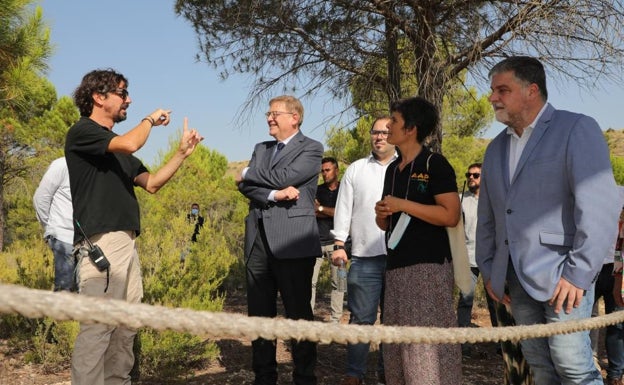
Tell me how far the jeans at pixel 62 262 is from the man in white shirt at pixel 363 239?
2.37 metres

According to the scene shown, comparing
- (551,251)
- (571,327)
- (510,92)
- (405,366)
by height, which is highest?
(510,92)

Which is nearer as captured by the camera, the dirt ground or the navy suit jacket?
the navy suit jacket

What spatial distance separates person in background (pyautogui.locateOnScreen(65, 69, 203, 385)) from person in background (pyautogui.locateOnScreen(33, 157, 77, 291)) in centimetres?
207

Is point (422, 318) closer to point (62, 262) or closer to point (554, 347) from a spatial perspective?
point (554, 347)

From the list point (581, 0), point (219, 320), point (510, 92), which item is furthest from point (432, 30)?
point (219, 320)

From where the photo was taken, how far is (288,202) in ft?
12.7

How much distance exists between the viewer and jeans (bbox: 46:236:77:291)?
5055 millimetres

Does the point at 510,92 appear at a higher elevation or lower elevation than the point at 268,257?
higher

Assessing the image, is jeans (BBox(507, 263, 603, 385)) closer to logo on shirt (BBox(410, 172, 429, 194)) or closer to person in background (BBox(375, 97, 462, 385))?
person in background (BBox(375, 97, 462, 385))

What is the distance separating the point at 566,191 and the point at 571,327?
0.52 m

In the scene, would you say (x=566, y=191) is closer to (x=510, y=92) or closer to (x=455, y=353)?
(x=510, y=92)

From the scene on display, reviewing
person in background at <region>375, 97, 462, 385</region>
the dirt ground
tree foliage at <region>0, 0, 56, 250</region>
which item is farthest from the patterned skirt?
tree foliage at <region>0, 0, 56, 250</region>

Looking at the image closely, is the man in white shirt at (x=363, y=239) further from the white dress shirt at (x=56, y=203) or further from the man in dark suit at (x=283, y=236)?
the white dress shirt at (x=56, y=203)

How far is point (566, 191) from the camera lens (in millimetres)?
2348
